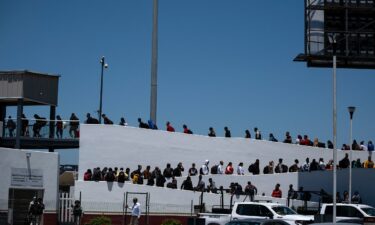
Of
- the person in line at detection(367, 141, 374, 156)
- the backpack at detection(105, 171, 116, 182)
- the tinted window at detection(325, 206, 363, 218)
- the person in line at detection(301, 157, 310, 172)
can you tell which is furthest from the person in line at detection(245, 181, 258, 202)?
the person in line at detection(367, 141, 374, 156)

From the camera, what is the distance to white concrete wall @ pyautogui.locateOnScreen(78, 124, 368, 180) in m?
44.8

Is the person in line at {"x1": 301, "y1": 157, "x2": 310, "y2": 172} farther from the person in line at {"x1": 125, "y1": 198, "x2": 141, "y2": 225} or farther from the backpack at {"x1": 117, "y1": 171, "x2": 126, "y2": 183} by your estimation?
the person in line at {"x1": 125, "y1": 198, "x2": 141, "y2": 225}

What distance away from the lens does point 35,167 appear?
3556cm

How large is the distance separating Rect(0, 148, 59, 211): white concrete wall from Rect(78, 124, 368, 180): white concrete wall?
748cm

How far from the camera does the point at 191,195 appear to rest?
40.8 metres

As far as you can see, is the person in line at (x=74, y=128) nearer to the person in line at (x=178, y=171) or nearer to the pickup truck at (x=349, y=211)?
the person in line at (x=178, y=171)

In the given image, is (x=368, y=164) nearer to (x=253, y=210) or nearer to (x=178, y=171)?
(x=178, y=171)

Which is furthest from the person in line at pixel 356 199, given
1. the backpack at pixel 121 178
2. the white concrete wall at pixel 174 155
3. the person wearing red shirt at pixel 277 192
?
the backpack at pixel 121 178

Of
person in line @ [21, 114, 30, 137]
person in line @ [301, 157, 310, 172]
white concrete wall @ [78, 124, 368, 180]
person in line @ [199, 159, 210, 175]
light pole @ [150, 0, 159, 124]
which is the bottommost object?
person in line @ [199, 159, 210, 175]

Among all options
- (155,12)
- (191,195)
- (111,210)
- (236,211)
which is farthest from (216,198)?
(155,12)

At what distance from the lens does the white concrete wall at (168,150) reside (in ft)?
147

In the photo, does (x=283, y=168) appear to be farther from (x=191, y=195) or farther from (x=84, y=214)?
(x=84, y=214)

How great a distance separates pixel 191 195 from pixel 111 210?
460cm

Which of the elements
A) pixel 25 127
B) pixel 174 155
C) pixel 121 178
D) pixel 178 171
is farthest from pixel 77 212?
pixel 174 155
